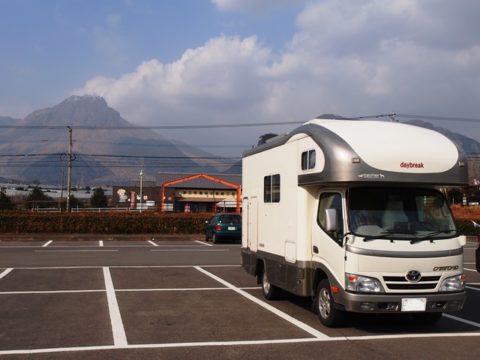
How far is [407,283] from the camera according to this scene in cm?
757

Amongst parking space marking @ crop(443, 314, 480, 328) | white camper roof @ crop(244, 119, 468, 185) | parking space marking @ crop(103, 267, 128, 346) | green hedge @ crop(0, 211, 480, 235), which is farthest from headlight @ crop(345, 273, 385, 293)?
green hedge @ crop(0, 211, 480, 235)

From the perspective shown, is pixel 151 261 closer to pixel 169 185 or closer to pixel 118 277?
pixel 118 277

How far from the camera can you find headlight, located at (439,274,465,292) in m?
7.72

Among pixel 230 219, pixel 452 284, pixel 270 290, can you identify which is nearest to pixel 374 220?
pixel 452 284

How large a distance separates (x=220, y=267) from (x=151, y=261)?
2806mm

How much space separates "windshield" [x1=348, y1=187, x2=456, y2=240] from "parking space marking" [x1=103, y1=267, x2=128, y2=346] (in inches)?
132

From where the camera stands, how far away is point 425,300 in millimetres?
7566

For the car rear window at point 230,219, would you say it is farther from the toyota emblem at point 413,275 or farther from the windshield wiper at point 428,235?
the toyota emblem at point 413,275

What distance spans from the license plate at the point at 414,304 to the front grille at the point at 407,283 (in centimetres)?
15

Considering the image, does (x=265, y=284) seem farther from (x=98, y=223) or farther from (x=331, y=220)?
(x=98, y=223)

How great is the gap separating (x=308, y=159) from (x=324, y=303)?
82.8 inches

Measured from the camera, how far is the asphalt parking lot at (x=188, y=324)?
706 centimetres

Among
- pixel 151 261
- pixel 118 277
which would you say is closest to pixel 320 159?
pixel 118 277

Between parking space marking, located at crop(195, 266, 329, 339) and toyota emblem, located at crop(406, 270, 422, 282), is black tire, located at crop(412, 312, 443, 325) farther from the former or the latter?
parking space marking, located at crop(195, 266, 329, 339)
